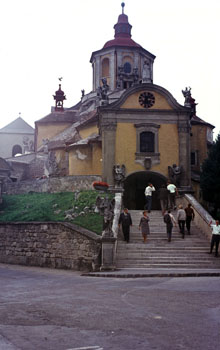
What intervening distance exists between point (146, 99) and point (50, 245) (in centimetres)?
1602

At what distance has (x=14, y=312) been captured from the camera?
371 inches

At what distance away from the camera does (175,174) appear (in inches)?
1328

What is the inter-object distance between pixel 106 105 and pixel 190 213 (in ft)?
45.5

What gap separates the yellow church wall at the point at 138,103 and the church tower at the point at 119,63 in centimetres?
1318

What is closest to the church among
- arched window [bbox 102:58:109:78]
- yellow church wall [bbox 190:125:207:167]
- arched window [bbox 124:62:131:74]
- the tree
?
the tree

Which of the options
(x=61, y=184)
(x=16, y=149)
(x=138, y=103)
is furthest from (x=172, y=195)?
(x=16, y=149)

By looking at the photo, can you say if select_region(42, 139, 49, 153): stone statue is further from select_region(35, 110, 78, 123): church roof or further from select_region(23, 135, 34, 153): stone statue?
select_region(23, 135, 34, 153): stone statue

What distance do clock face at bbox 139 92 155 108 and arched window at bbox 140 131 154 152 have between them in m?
2.01

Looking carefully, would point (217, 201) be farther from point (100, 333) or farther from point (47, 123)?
point (47, 123)

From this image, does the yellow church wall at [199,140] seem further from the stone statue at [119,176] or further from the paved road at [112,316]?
the paved road at [112,316]

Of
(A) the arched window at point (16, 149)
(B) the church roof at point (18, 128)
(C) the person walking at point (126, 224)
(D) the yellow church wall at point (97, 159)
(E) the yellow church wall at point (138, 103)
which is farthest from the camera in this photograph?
(B) the church roof at point (18, 128)

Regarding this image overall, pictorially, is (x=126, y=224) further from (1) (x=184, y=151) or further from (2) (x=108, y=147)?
(1) (x=184, y=151)

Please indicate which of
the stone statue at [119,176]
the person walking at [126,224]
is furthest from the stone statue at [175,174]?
→ the person walking at [126,224]

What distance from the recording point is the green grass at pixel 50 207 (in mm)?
23734
